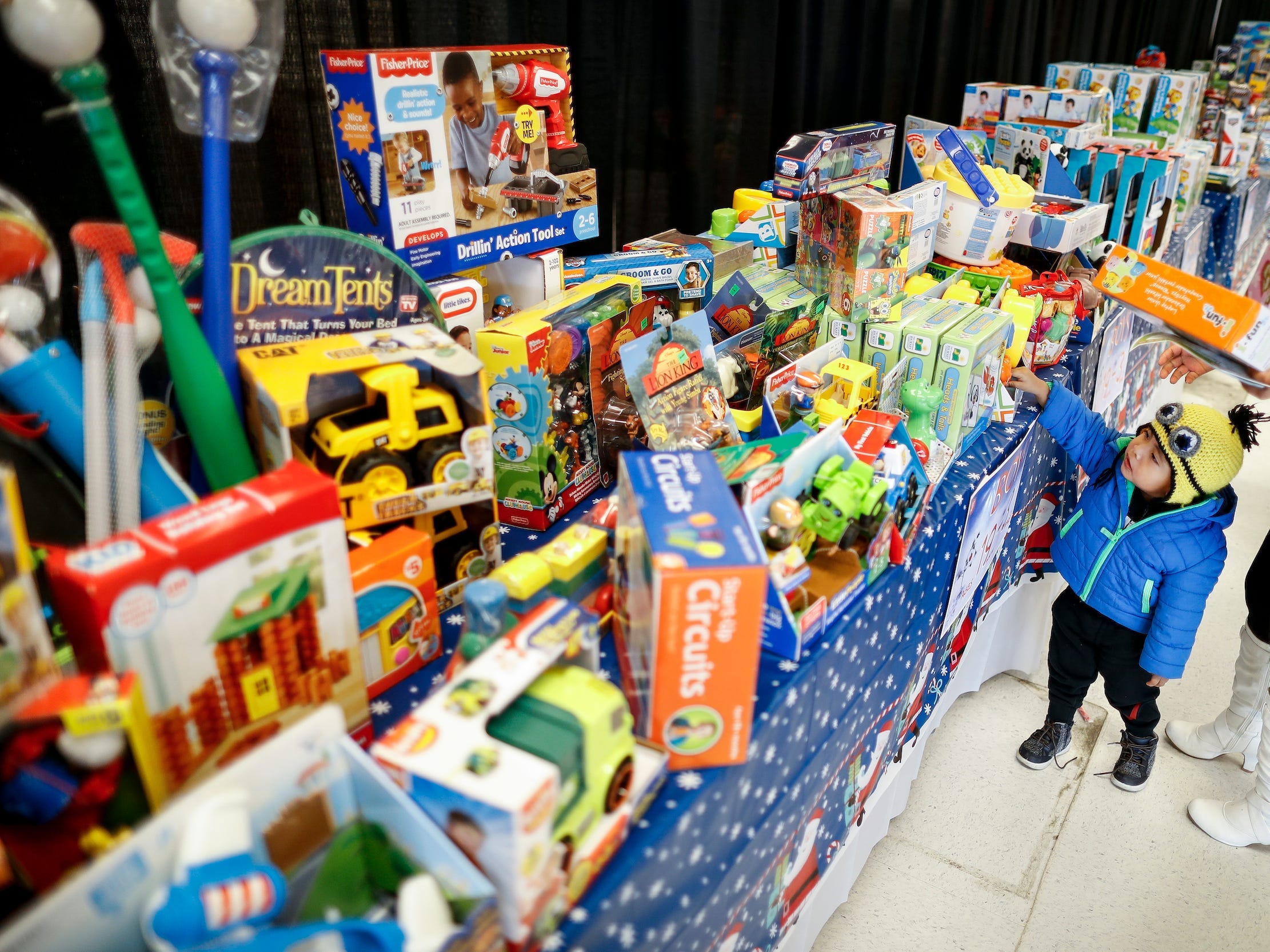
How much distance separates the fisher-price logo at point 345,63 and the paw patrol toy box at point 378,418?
38cm

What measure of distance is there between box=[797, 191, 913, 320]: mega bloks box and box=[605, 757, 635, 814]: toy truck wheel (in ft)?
3.78

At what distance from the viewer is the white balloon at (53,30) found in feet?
2.50

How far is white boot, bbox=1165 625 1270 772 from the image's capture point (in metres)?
1.97

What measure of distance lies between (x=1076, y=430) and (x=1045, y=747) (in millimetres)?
800

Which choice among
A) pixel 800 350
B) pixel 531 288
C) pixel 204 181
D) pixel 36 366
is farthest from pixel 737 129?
pixel 36 366

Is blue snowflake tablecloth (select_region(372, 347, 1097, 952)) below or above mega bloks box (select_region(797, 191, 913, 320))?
below

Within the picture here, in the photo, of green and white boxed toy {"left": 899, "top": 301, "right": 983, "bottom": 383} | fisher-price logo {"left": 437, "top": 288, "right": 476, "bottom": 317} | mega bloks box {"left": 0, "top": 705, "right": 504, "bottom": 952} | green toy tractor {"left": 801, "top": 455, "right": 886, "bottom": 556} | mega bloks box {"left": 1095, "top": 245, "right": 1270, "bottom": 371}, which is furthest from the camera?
green and white boxed toy {"left": 899, "top": 301, "right": 983, "bottom": 383}

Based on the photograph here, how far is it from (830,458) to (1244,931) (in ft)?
4.79

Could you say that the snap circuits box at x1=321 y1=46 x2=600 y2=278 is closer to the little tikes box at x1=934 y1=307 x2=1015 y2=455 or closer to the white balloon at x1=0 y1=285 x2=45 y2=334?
the white balloon at x1=0 y1=285 x2=45 y2=334

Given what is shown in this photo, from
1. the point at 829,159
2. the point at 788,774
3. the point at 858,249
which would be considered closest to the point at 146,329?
the point at 788,774

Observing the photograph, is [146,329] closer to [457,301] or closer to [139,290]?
[139,290]

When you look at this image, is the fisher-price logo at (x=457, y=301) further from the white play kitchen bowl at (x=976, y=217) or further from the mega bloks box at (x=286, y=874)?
the white play kitchen bowl at (x=976, y=217)

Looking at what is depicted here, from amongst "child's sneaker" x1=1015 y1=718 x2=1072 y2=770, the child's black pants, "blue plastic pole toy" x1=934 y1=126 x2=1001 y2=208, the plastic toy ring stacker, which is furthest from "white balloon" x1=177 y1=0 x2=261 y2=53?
"child's sneaker" x1=1015 y1=718 x2=1072 y2=770

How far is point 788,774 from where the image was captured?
3.87ft
